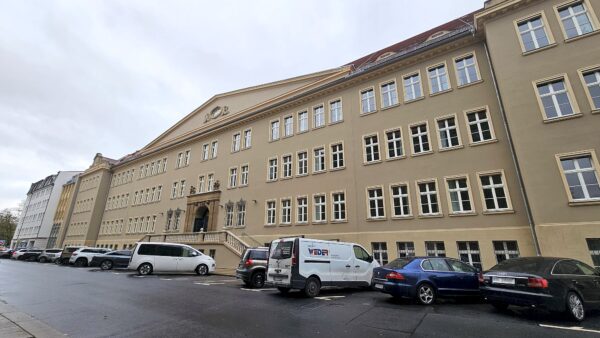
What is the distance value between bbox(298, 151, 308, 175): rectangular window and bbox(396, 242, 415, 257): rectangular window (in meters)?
8.85

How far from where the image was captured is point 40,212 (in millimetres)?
69688

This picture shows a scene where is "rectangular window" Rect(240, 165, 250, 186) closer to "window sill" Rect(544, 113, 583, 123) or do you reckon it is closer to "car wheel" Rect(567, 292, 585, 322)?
"window sill" Rect(544, 113, 583, 123)

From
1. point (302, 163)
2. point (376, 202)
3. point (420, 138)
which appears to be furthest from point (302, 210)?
point (420, 138)

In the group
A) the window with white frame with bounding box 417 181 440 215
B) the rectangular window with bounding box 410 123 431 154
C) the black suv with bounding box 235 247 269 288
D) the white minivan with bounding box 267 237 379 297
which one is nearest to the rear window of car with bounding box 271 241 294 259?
the white minivan with bounding box 267 237 379 297

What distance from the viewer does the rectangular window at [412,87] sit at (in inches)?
742

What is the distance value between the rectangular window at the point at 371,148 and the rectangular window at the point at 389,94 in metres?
2.41

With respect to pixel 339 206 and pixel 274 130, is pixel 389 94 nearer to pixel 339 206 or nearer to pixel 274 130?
pixel 339 206

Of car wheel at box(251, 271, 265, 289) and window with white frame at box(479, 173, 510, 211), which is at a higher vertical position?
window with white frame at box(479, 173, 510, 211)

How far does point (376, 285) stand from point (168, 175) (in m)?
31.9

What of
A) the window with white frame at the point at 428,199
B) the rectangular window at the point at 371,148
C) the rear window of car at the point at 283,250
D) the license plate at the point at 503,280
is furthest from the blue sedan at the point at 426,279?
the rectangular window at the point at 371,148

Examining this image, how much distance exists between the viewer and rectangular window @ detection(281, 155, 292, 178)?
23.6 metres

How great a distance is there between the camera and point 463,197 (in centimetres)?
1545

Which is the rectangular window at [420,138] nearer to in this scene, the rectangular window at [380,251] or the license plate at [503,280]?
the rectangular window at [380,251]

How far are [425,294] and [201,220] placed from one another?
991 inches
